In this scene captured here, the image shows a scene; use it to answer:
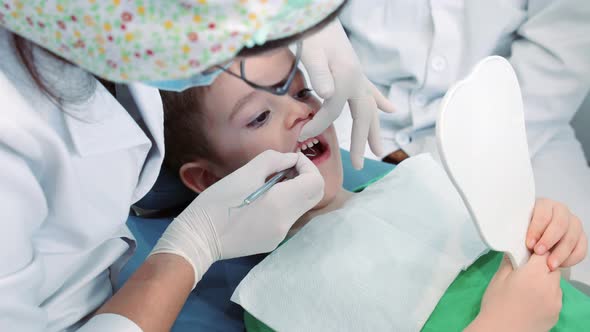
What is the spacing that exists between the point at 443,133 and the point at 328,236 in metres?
0.50

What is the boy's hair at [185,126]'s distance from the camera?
3.80 feet

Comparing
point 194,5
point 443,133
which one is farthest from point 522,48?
point 194,5

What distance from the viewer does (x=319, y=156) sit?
1.28 m

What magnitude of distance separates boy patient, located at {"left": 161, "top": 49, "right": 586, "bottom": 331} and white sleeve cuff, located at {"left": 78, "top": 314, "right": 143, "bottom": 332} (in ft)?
1.47

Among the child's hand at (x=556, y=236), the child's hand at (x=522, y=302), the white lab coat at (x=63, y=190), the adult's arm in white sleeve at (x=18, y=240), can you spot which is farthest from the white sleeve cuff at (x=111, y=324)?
the child's hand at (x=556, y=236)

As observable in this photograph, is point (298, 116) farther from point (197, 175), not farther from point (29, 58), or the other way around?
point (29, 58)

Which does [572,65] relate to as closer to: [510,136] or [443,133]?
[510,136]

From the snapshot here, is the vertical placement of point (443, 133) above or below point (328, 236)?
above

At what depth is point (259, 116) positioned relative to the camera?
1.17 metres

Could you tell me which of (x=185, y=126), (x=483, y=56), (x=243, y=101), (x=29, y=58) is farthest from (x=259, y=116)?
(x=483, y=56)

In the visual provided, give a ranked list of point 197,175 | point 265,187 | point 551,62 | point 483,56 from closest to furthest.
Answer: point 265,187 → point 197,175 → point 551,62 → point 483,56

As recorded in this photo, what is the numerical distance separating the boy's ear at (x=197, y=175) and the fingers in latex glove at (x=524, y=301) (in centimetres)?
66

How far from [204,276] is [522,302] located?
0.71 meters

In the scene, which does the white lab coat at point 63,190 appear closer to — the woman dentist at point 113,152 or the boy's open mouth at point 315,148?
the woman dentist at point 113,152
